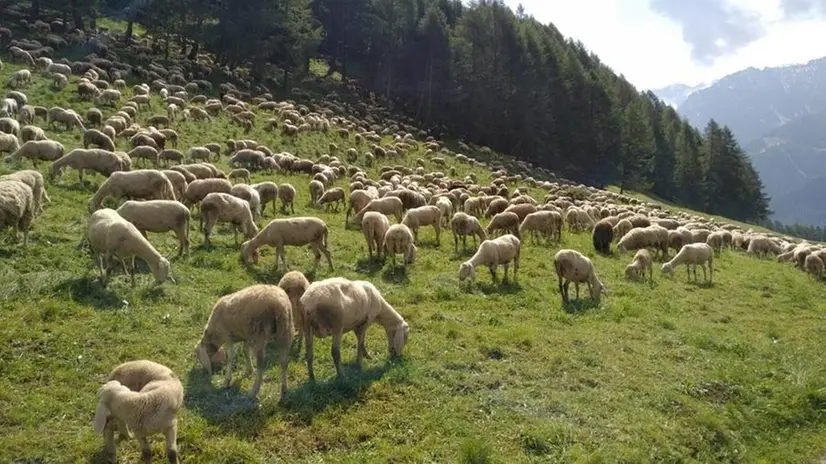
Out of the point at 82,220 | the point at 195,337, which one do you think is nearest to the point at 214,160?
the point at 82,220

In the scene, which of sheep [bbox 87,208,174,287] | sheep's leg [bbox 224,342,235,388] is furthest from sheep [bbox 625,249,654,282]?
sheep's leg [bbox 224,342,235,388]

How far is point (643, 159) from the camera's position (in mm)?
89000

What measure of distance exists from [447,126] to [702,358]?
65.2 meters

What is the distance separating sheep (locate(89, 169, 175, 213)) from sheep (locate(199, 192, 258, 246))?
131 centimetres

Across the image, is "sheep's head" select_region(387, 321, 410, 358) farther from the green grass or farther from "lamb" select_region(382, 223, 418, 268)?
"lamb" select_region(382, 223, 418, 268)

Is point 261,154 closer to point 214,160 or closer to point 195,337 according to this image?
point 214,160

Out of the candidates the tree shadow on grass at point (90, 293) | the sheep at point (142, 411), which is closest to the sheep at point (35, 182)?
the tree shadow on grass at point (90, 293)

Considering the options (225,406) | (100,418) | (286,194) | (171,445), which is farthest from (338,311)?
(286,194)

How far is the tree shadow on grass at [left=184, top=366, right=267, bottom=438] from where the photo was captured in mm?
9006

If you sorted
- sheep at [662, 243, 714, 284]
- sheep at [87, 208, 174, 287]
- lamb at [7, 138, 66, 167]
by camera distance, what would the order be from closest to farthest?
sheep at [87, 208, 174, 287]
lamb at [7, 138, 66, 167]
sheep at [662, 243, 714, 284]

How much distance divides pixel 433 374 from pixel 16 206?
10.9 metres

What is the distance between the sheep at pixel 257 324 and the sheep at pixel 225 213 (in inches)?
345

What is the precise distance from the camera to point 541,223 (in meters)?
26.5

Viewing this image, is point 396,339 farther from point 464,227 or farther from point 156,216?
point 464,227
